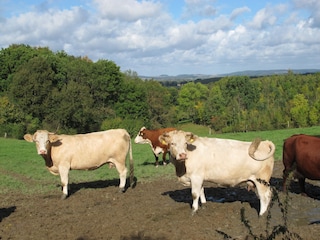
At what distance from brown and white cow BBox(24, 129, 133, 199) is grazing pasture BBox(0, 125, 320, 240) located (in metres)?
0.88

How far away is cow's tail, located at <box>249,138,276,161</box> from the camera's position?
8922mm

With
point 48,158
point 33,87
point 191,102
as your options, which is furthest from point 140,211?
point 191,102

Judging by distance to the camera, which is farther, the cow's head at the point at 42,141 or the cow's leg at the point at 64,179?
Answer: the cow's leg at the point at 64,179

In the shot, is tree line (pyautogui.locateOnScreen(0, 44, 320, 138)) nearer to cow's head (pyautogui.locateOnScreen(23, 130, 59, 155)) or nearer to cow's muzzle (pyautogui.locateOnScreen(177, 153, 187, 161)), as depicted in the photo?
cow's head (pyautogui.locateOnScreen(23, 130, 59, 155))

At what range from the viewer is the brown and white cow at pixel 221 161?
8.96 meters

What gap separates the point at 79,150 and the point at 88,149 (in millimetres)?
278

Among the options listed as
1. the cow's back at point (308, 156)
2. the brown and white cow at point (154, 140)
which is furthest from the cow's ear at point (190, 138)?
the brown and white cow at point (154, 140)

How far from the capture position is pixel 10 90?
50.1m

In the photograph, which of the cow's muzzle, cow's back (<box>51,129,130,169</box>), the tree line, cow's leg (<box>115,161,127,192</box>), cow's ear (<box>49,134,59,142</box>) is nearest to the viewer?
the cow's muzzle

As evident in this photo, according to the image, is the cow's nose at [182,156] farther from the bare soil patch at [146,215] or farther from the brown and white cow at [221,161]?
the bare soil patch at [146,215]

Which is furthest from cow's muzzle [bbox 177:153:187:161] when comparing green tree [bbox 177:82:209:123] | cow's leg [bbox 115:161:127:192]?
green tree [bbox 177:82:209:123]

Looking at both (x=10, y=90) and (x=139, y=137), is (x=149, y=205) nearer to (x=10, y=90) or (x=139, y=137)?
(x=139, y=137)

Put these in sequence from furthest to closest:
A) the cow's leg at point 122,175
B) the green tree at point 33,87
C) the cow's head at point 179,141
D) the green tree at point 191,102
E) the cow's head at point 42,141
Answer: the green tree at point 191,102, the green tree at point 33,87, the cow's leg at point 122,175, the cow's head at point 42,141, the cow's head at point 179,141

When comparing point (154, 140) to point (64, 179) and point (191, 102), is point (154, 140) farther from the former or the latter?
point (191, 102)
